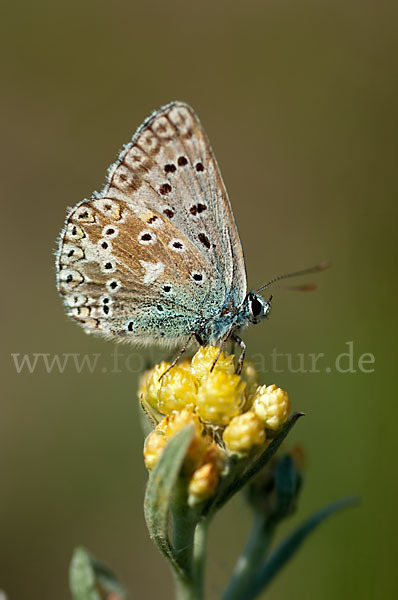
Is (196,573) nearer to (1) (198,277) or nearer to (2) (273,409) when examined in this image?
(2) (273,409)

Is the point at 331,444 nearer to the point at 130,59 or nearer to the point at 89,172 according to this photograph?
the point at 89,172

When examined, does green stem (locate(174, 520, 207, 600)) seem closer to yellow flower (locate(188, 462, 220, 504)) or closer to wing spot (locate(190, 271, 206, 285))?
yellow flower (locate(188, 462, 220, 504))

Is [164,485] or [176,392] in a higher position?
[176,392]

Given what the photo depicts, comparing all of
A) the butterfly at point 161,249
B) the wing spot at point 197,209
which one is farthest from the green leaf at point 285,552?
the wing spot at point 197,209

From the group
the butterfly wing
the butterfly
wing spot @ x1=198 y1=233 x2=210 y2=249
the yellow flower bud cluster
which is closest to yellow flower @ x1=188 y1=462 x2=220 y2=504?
the yellow flower bud cluster

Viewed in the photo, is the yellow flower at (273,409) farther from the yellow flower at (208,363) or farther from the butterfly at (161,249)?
the butterfly at (161,249)

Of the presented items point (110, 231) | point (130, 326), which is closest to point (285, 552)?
point (130, 326)
